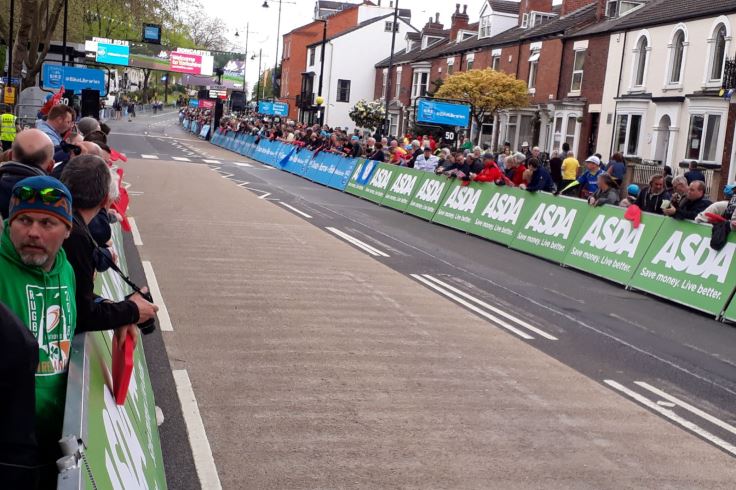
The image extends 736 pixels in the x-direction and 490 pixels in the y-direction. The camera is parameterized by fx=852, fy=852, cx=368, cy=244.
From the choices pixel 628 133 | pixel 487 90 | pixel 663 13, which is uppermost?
pixel 663 13

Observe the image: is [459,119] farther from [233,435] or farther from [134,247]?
[233,435]

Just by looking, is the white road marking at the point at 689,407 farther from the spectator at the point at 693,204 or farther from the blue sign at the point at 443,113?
the blue sign at the point at 443,113

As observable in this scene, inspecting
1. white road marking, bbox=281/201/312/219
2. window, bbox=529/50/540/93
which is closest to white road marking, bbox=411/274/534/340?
white road marking, bbox=281/201/312/219

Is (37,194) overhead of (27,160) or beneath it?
overhead

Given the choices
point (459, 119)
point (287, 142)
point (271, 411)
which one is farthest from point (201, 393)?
point (287, 142)

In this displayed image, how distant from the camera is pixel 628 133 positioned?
32656mm

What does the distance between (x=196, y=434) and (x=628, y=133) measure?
97.7 ft

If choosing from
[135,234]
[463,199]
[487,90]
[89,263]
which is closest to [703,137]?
[463,199]

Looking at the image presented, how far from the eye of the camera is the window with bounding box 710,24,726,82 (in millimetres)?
28688

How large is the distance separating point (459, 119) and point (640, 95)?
6867 mm

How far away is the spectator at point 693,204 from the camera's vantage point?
12.5 metres

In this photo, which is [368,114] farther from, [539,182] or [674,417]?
[674,417]

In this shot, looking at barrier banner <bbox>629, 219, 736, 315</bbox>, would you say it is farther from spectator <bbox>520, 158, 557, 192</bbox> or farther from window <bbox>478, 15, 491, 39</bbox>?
window <bbox>478, 15, 491, 39</bbox>

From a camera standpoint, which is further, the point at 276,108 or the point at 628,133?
the point at 276,108
